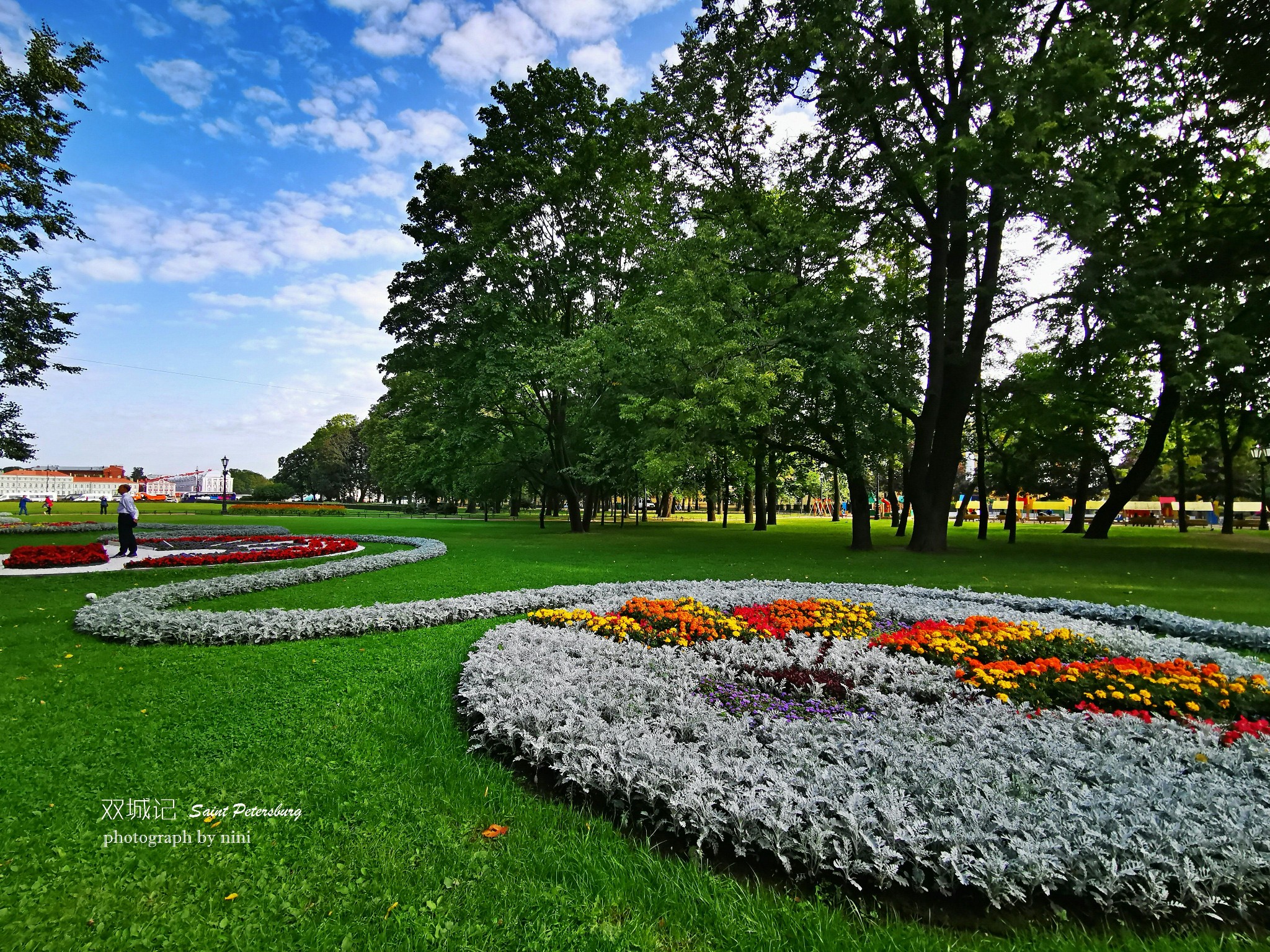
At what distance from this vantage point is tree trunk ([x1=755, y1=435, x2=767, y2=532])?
66.6 ft

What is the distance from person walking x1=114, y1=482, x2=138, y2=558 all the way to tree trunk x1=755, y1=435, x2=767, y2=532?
52.6 ft

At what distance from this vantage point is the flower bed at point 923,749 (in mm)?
2482

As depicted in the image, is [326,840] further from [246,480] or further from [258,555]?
[246,480]

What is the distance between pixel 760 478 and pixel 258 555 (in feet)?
66.1

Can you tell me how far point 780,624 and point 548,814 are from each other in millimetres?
4313

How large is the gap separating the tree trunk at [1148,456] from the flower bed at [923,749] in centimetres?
1755

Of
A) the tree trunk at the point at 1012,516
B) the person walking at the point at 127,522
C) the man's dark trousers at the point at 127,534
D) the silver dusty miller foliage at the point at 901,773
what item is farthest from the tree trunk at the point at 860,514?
the man's dark trousers at the point at 127,534

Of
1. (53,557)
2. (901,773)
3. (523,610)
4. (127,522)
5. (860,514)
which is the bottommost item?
(523,610)

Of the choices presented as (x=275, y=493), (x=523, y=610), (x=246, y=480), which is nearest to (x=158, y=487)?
(x=246, y=480)

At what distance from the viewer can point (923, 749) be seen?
11.4ft

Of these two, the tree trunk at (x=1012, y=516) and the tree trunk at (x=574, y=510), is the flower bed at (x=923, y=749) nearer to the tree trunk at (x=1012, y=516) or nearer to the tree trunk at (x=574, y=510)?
the tree trunk at (x=1012, y=516)

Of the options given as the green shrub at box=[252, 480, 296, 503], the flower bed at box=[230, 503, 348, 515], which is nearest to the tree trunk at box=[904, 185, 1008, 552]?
the flower bed at box=[230, 503, 348, 515]

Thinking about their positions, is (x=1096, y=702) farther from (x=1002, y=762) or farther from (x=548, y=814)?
(x=548, y=814)

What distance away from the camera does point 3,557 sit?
13578mm
